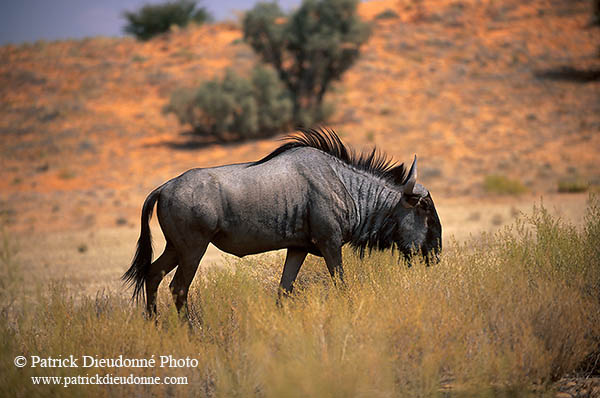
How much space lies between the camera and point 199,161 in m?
24.9

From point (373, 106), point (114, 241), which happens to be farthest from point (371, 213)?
point (373, 106)

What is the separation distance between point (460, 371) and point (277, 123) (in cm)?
2505

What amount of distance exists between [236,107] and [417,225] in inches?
931

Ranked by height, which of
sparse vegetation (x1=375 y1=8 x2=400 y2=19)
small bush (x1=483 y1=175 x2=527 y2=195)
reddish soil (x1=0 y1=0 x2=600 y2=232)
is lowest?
small bush (x1=483 y1=175 x2=527 y2=195)

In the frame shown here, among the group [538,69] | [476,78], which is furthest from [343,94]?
[538,69]

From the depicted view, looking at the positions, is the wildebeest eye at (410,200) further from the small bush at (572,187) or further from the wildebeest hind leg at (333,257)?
the small bush at (572,187)

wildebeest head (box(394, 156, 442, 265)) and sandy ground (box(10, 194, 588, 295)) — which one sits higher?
wildebeest head (box(394, 156, 442, 265))

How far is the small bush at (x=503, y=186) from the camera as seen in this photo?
1856cm

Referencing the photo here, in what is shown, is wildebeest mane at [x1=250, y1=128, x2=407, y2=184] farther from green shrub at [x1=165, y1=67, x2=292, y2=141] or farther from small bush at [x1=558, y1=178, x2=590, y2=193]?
green shrub at [x1=165, y1=67, x2=292, y2=141]

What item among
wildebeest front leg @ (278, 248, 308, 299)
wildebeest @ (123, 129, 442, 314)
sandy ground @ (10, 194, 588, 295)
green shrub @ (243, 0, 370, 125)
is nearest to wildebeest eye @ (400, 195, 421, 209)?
wildebeest @ (123, 129, 442, 314)

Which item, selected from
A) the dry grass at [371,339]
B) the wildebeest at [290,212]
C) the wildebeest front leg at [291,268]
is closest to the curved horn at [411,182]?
the wildebeest at [290,212]

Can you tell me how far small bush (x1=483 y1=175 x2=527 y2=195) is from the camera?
18.6m

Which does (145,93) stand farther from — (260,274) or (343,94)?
(260,274)

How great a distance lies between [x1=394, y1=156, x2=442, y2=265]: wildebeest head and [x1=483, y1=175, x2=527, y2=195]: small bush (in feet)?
45.8
